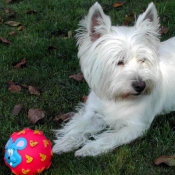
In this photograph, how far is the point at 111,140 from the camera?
3.52 meters

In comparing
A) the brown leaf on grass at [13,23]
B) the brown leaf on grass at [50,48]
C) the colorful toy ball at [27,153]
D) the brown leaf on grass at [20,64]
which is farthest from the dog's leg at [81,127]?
the brown leaf on grass at [13,23]

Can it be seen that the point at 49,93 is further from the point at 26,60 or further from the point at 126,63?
the point at 126,63

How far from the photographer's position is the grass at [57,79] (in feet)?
10.4

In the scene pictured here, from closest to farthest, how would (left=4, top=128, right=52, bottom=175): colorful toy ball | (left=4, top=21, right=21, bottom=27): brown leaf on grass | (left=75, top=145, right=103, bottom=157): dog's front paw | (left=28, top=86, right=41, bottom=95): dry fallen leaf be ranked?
1. (left=4, top=128, right=52, bottom=175): colorful toy ball
2. (left=75, top=145, right=103, bottom=157): dog's front paw
3. (left=28, top=86, right=41, bottom=95): dry fallen leaf
4. (left=4, top=21, right=21, bottom=27): brown leaf on grass

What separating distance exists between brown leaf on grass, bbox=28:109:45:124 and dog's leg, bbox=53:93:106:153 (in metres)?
0.25

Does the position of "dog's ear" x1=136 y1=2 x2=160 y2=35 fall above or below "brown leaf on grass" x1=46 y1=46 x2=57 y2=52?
above

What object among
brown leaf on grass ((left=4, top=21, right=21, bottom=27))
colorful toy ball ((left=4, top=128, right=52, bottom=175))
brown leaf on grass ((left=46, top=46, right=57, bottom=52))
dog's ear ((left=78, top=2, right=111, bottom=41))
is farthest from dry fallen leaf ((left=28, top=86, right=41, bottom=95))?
brown leaf on grass ((left=4, top=21, right=21, bottom=27))

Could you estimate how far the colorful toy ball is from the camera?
9.35 feet

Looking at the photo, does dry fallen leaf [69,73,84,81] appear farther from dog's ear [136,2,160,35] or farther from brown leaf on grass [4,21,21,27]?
brown leaf on grass [4,21,21,27]

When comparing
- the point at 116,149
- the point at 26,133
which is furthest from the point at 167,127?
the point at 26,133

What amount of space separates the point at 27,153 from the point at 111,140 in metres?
0.94

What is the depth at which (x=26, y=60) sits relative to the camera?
5.11 metres

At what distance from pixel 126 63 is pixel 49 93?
1299 mm

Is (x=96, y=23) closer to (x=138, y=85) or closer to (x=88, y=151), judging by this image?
(x=138, y=85)
